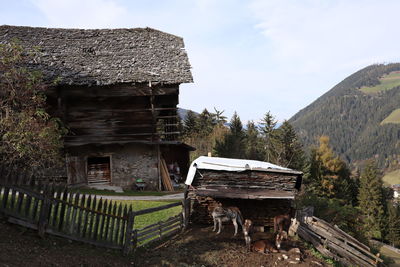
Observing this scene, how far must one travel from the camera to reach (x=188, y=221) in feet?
36.1

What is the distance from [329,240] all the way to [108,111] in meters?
13.3

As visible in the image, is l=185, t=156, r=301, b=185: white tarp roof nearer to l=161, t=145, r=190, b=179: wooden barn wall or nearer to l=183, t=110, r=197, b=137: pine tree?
l=161, t=145, r=190, b=179: wooden barn wall

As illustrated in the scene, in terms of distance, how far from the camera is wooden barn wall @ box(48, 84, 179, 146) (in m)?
18.7

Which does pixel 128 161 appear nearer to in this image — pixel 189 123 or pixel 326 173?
pixel 189 123

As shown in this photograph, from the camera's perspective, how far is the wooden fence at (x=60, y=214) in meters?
7.11

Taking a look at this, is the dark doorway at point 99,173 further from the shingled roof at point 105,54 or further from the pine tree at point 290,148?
the pine tree at point 290,148

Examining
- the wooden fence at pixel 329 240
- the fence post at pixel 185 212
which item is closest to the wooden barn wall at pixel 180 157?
the fence post at pixel 185 212

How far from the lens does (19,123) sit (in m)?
11.2

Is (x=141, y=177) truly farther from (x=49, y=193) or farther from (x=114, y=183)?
(x=49, y=193)

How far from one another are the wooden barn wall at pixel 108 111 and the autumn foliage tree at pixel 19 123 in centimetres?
486

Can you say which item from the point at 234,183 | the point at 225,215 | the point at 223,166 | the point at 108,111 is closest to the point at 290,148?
the point at 108,111

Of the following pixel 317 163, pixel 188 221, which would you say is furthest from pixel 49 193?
pixel 317 163

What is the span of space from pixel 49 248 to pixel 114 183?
12126 millimetres

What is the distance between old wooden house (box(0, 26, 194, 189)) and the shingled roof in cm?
5
